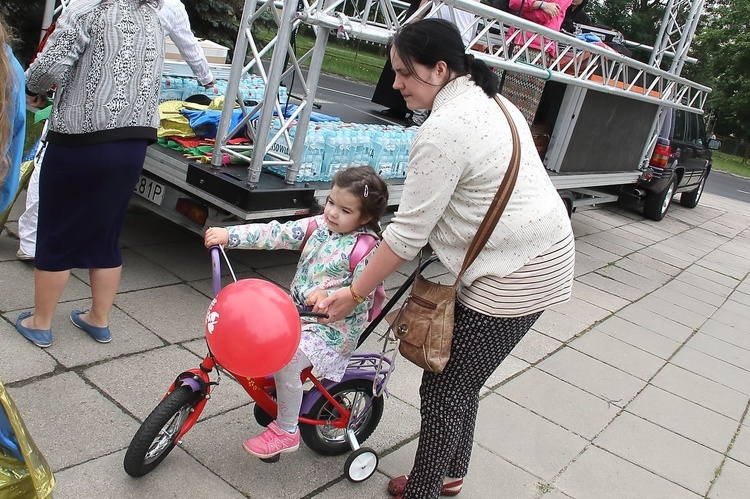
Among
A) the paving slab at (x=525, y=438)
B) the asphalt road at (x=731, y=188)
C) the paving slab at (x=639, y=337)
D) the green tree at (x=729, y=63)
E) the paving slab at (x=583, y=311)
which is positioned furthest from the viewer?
the green tree at (x=729, y=63)

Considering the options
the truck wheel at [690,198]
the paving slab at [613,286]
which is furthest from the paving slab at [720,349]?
the truck wheel at [690,198]

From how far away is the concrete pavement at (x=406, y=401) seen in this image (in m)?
3.06

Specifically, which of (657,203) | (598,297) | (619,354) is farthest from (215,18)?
(657,203)

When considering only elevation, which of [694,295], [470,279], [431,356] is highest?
[470,279]

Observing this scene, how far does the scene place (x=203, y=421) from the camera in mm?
3359

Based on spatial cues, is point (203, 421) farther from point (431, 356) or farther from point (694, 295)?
point (694, 295)

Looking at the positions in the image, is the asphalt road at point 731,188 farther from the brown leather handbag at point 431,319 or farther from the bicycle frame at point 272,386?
the brown leather handbag at point 431,319

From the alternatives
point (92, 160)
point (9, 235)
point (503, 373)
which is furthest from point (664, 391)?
point (9, 235)

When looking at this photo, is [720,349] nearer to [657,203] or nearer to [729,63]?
[657,203]

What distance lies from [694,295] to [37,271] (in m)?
6.92

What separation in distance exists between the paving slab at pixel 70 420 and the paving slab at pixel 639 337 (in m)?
4.19

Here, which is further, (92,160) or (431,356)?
(92,160)

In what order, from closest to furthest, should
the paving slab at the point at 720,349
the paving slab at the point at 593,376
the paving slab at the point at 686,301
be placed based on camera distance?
the paving slab at the point at 593,376 → the paving slab at the point at 720,349 → the paving slab at the point at 686,301

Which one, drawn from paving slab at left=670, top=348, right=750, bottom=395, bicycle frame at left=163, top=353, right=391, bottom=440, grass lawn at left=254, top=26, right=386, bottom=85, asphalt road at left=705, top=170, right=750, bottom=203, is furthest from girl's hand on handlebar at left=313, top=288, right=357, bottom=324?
asphalt road at left=705, top=170, right=750, bottom=203
